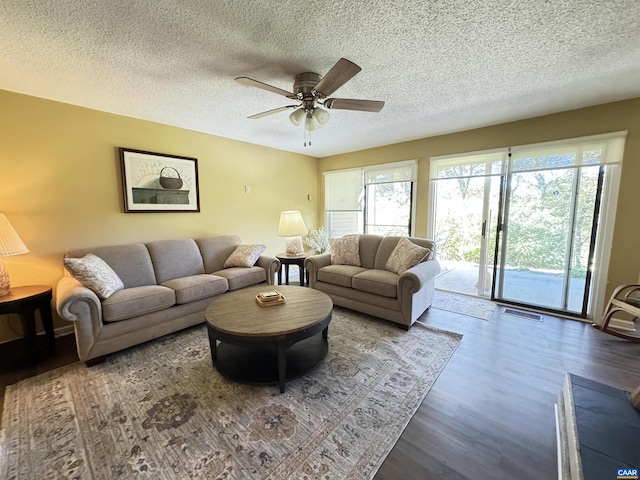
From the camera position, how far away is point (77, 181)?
9.02 ft

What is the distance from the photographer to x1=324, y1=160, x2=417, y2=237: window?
4383 millimetres

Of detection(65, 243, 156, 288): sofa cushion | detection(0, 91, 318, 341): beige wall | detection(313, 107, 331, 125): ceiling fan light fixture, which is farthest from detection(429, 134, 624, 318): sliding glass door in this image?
detection(65, 243, 156, 288): sofa cushion

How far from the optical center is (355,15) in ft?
4.87

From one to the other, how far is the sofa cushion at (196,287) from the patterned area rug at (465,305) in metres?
2.82

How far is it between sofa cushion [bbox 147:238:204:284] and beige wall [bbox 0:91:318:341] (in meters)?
0.29

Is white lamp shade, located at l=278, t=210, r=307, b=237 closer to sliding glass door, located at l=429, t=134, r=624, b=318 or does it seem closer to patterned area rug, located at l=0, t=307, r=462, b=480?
patterned area rug, located at l=0, t=307, r=462, b=480

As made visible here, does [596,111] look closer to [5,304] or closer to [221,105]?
[221,105]

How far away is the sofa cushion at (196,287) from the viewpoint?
268 centimetres

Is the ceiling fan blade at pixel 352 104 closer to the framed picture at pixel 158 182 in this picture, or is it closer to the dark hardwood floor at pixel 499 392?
the dark hardwood floor at pixel 499 392

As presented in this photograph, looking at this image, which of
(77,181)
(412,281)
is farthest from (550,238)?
(77,181)

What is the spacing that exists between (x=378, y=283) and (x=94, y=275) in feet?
9.19

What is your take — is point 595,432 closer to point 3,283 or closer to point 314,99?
point 314,99

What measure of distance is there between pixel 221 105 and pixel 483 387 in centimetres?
355

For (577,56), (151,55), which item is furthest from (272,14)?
(577,56)
